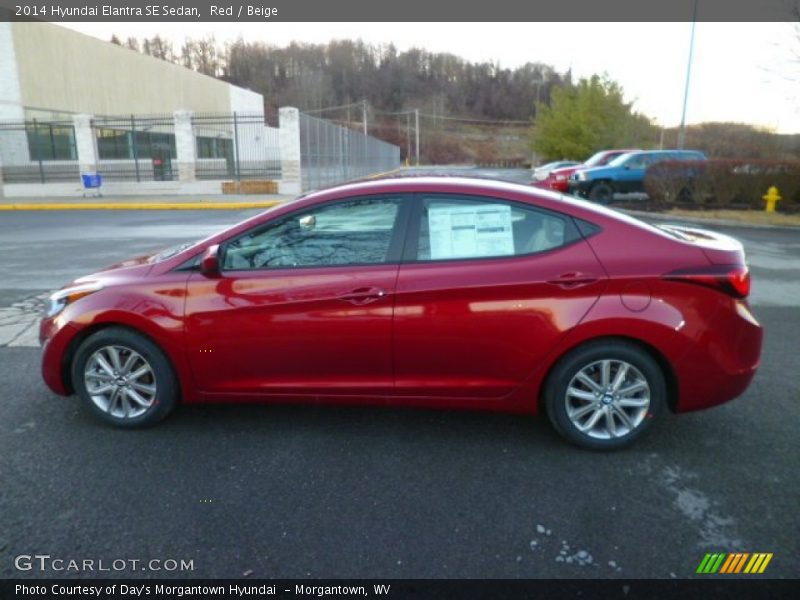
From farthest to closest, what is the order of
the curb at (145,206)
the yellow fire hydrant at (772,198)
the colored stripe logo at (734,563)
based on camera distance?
the curb at (145,206) → the yellow fire hydrant at (772,198) → the colored stripe logo at (734,563)

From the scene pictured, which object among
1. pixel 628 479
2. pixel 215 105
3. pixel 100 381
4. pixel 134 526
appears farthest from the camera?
pixel 215 105

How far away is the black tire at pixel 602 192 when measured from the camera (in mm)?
18359

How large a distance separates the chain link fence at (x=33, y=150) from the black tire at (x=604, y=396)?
2774cm

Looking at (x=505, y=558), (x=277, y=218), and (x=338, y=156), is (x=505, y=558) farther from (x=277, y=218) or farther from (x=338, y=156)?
(x=338, y=156)

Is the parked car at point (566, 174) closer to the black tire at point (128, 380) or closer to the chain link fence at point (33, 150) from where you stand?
the black tire at point (128, 380)

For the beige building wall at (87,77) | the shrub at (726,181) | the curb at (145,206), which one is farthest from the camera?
the beige building wall at (87,77)

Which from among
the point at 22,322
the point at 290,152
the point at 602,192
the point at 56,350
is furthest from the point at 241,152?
the point at 56,350

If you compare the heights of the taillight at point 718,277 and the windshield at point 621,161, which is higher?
the windshield at point 621,161

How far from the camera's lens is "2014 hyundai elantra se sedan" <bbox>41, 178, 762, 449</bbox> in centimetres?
318

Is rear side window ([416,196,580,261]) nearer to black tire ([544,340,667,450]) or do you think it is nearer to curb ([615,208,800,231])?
black tire ([544,340,667,450])

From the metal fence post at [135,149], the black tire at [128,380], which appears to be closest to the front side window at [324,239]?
the black tire at [128,380]
